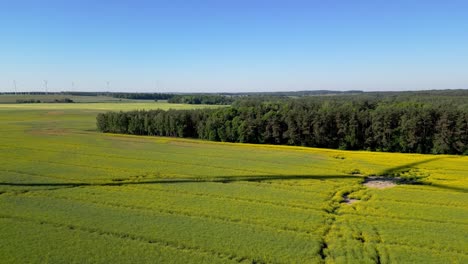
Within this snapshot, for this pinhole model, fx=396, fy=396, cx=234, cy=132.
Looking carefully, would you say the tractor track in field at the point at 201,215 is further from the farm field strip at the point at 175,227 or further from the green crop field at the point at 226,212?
the farm field strip at the point at 175,227

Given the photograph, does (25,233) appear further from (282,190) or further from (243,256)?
(282,190)

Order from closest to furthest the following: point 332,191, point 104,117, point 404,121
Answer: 1. point 332,191
2. point 404,121
3. point 104,117

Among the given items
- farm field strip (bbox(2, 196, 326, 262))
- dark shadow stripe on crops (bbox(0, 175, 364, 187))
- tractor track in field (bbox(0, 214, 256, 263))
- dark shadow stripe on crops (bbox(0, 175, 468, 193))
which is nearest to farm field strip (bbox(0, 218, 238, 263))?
tractor track in field (bbox(0, 214, 256, 263))

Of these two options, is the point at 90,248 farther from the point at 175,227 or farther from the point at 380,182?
the point at 380,182

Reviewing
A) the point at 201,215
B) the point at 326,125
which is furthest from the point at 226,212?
the point at 326,125

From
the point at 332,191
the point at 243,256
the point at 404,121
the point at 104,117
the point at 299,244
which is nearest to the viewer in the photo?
the point at 243,256

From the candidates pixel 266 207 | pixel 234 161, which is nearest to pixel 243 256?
pixel 266 207

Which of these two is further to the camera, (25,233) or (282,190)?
(282,190)
